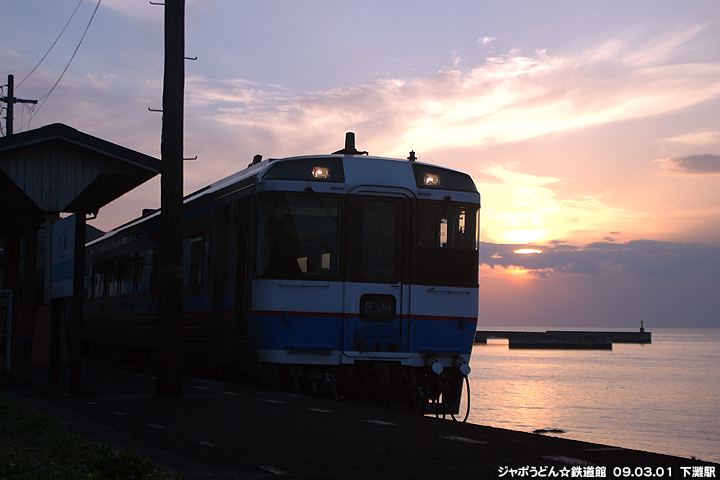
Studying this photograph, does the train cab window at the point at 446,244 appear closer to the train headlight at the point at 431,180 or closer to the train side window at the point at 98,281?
the train headlight at the point at 431,180

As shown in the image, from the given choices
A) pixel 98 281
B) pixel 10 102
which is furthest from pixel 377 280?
pixel 10 102

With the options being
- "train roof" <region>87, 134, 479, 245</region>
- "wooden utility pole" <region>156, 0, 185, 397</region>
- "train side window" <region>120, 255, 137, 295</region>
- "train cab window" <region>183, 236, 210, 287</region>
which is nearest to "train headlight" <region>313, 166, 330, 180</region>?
Answer: "train roof" <region>87, 134, 479, 245</region>

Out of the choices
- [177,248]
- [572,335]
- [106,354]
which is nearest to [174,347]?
[177,248]

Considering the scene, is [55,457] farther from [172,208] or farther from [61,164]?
[61,164]

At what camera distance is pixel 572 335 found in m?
117

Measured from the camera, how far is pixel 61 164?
629 inches

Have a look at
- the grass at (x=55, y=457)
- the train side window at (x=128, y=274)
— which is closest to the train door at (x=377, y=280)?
the grass at (x=55, y=457)

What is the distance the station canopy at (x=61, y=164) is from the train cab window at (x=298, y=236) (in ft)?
19.8

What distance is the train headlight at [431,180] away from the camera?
37.6 feet

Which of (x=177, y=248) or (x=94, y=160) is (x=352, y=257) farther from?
(x=94, y=160)

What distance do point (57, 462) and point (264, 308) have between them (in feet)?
17.5

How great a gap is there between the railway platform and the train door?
136cm

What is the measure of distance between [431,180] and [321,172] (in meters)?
1.54

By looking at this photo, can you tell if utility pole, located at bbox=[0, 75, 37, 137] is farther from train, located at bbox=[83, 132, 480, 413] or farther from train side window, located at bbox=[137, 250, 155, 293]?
train, located at bbox=[83, 132, 480, 413]
